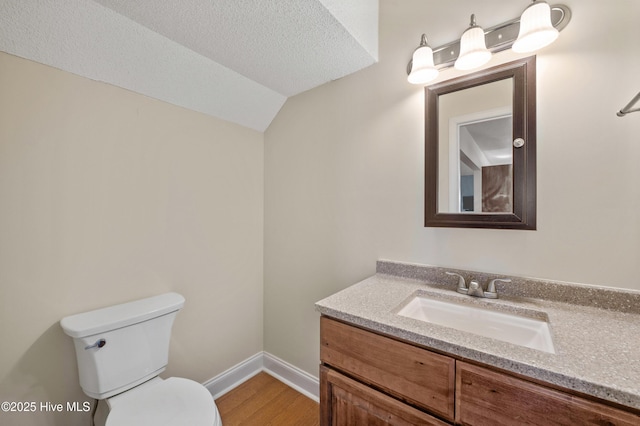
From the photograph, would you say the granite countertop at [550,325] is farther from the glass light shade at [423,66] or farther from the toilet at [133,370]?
the glass light shade at [423,66]

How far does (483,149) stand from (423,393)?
3.29 ft

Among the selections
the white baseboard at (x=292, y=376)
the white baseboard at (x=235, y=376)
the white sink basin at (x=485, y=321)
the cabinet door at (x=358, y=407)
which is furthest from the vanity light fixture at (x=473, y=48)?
the white baseboard at (x=235, y=376)

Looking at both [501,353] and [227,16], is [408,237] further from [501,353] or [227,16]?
[227,16]

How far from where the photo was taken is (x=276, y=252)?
2.03 m

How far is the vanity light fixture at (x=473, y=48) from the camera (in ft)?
3.61

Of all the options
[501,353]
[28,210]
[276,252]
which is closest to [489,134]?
[501,353]

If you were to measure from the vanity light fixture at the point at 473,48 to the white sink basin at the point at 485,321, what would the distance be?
1.04 m

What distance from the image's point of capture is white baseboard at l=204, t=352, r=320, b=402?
177 cm

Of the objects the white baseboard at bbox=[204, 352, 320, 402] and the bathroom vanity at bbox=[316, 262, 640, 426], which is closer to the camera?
the bathroom vanity at bbox=[316, 262, 640, 426]

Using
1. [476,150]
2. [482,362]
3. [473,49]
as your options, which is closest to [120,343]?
[482,362]

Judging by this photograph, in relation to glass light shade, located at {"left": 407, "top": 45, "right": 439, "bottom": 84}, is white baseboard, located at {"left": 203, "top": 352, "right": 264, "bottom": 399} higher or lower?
lower

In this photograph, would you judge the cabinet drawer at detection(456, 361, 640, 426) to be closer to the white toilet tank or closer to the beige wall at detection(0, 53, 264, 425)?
the white toilet tank

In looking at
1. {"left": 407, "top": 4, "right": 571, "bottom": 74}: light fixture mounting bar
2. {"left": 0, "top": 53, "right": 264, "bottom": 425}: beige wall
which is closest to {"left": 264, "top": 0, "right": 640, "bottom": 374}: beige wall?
{"left": 407, "top": 4, "right": 571, "bottom": 74}: light fixture mounting bar

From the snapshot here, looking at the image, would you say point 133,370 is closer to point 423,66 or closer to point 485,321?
point 485,321
